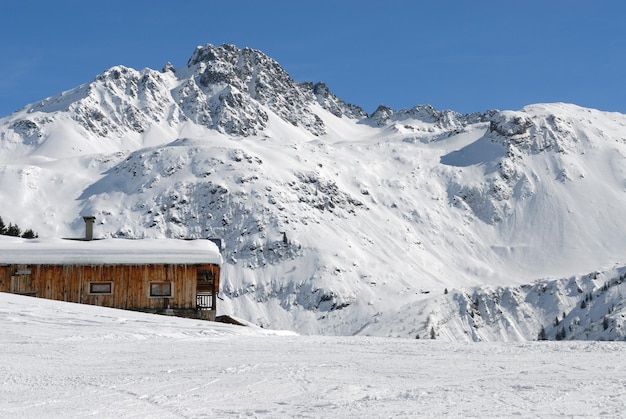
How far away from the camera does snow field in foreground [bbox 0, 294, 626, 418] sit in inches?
420

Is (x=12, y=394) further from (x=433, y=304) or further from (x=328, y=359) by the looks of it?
(x=433, y=304)

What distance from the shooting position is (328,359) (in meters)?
15.1

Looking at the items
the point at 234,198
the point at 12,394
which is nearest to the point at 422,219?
the point at 234,198

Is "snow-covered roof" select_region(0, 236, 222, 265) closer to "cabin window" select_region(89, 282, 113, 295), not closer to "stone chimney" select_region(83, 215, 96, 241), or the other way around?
"cabin window" select_region(89, 282, 113, 295)

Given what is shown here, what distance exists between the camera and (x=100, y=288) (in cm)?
3278

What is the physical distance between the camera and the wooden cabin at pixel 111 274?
32.5 m

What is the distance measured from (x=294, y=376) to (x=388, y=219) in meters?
130

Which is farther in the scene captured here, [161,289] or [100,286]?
[161,289]

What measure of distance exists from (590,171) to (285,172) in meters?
65.8

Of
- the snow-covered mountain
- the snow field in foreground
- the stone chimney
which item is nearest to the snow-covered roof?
the stone chimney

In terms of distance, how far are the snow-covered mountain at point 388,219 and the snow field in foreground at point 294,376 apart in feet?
258

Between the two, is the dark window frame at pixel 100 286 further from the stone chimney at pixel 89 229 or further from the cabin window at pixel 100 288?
the stone chimney at pixel 89 229

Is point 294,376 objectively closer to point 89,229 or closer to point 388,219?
point 89,229

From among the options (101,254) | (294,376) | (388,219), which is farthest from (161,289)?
(388,219)
